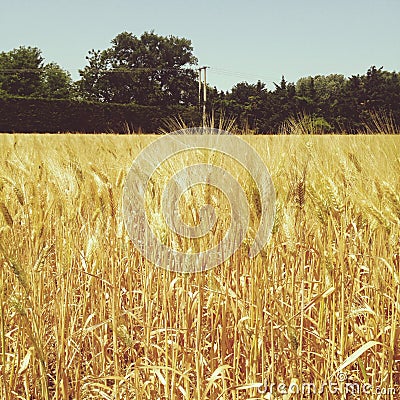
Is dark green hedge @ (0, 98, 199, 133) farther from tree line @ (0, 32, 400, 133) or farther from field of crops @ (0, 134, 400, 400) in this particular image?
field of crops @ (0, 134, 400, 400)

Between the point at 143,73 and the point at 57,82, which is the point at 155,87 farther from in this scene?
the point at 57,82

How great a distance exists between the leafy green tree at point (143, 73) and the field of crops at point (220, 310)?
3011cm

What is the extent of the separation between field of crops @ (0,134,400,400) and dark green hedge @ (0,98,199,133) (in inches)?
734

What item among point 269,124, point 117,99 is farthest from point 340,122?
point 117,99

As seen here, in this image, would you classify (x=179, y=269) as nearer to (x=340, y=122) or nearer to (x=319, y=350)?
(x=319, y=350)

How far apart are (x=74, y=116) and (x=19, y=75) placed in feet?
34.8

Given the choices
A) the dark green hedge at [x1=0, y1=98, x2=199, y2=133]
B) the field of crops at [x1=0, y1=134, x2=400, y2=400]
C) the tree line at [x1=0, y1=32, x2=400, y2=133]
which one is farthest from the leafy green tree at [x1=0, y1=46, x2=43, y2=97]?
the field of crops at [x1=0, y1=134, x2=400, y2=400]

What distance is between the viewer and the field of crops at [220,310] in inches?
43.5

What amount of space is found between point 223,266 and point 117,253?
0.47 meters

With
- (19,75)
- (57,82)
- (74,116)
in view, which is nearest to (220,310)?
(74,116)

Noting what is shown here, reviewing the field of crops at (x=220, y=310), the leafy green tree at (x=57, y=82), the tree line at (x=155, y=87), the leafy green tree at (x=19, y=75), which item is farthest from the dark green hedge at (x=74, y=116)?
the field of crops at (x=220, y=310)

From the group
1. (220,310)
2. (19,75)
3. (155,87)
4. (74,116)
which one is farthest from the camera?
(155,87)

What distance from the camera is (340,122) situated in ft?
55.5

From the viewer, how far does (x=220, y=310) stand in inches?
56.6
